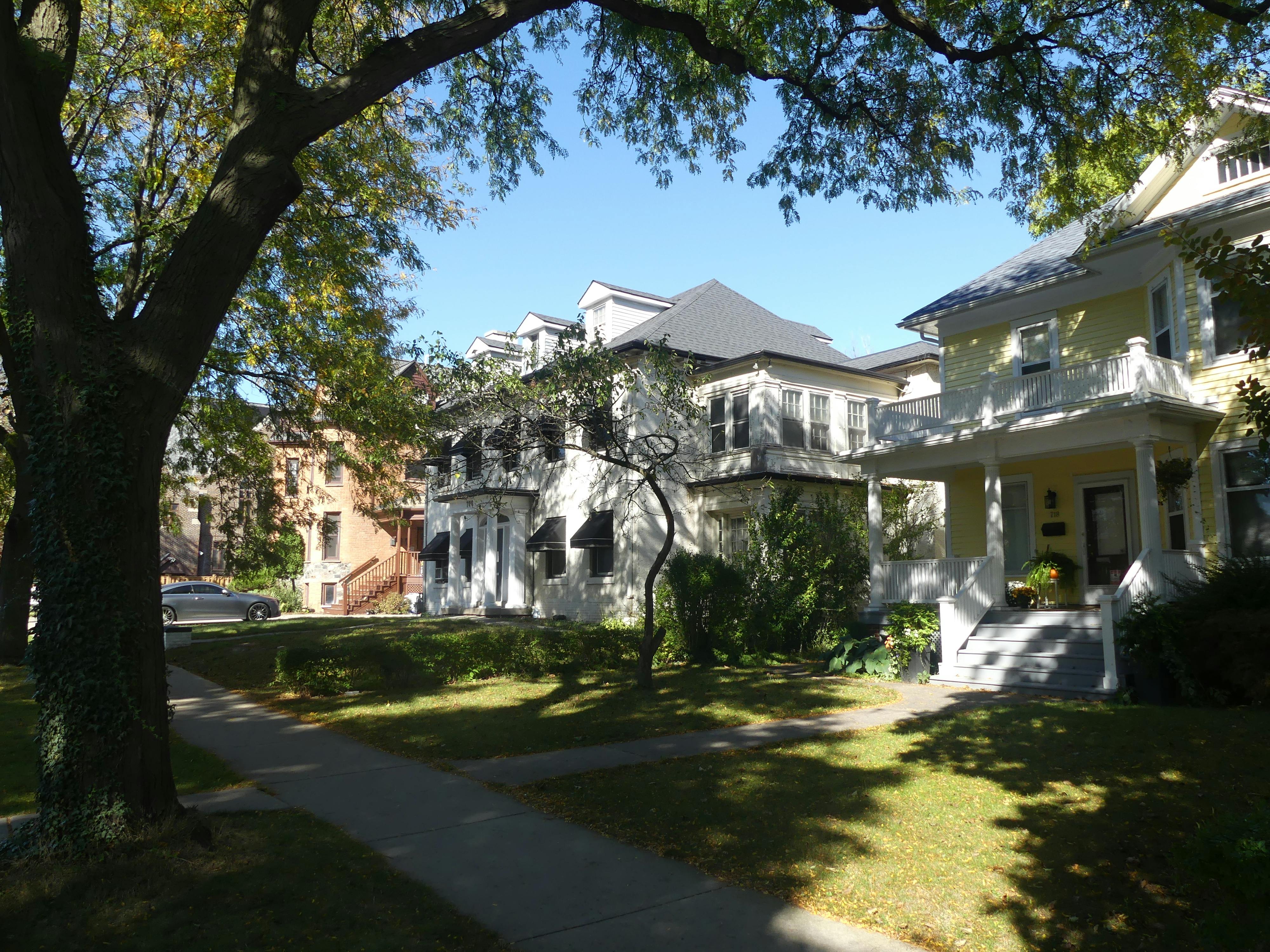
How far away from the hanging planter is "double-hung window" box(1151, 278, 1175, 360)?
205 centimetres

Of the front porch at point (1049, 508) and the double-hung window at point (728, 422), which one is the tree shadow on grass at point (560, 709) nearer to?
the front porch at point (1049, 508)

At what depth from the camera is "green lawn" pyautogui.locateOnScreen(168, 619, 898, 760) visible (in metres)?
10.3

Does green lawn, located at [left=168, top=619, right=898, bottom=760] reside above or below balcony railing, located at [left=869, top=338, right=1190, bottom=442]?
below

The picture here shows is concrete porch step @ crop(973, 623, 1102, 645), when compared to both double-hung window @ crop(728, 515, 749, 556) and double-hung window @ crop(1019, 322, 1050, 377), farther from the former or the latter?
double-hung window @ crop(728, 515, 749, 556)

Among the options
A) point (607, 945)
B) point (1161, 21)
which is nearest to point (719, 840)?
point (607, 945)

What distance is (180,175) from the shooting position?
14688mm

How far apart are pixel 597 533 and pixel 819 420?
6708mm

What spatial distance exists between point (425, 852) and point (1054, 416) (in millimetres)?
12999

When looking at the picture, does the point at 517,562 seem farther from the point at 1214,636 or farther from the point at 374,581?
the point at 1214,636

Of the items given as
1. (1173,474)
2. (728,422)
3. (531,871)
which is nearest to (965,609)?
(1173,474)

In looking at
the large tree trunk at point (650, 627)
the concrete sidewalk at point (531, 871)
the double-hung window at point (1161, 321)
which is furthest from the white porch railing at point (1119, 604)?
the concrete sidewalk at point (531, 871)

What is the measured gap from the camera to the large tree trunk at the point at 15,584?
16.3m

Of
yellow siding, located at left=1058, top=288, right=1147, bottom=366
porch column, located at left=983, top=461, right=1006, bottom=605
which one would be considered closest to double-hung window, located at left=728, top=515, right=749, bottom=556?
porch column, located at left=983, top=461, right=1006, bottom=605

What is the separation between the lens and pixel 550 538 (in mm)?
26062
